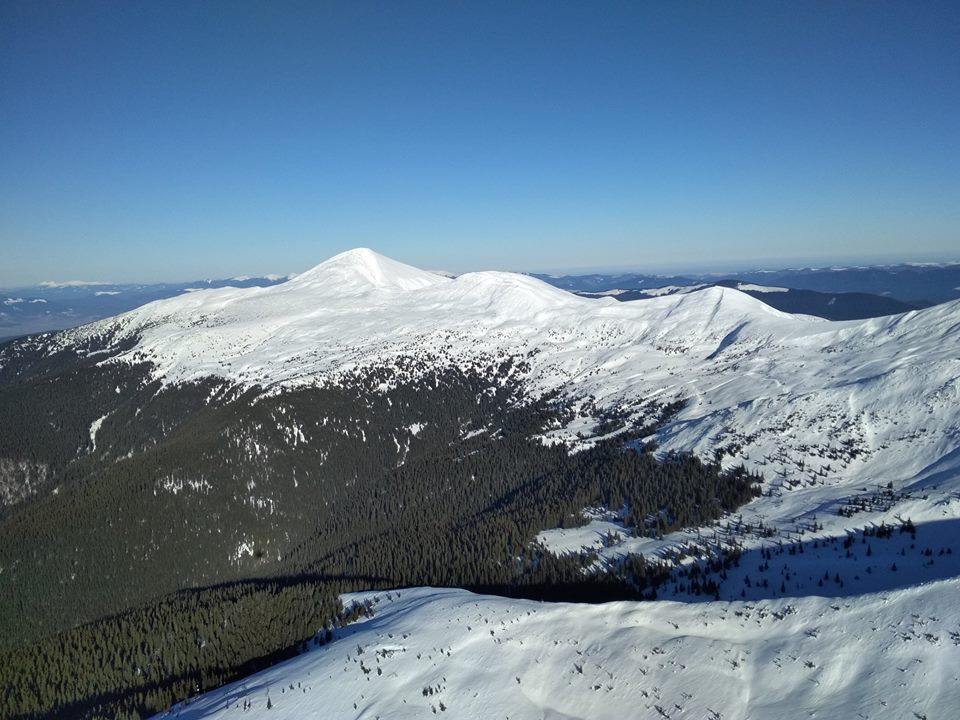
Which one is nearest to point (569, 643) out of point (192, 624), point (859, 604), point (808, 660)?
point (808, 660)

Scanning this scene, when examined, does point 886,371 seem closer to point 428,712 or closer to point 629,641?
point 629,641

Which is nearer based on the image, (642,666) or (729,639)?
(642,666)

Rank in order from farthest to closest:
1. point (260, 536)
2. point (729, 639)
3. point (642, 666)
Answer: point (260, 536)
point (729, 639)
point (642, 666)

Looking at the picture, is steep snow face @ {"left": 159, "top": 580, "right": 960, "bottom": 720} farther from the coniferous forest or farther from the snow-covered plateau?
the coniferous forest

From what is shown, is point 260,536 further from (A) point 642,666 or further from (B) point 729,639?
(B) point 729,639

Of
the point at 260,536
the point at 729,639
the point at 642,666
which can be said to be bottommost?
the point at 260,536

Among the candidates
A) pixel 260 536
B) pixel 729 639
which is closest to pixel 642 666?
pixel 729 639

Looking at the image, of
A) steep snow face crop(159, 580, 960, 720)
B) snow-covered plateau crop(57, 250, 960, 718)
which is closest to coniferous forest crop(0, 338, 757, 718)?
snow-covered plateau crop(57, 250, 960, 718)
